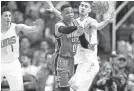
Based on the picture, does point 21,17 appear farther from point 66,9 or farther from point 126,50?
point 66,9

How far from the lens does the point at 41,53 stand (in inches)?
619

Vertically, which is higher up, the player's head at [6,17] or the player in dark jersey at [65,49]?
the player's head at [6,17]

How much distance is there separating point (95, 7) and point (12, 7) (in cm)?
488

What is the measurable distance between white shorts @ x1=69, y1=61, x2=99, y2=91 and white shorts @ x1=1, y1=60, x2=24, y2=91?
3.43ft

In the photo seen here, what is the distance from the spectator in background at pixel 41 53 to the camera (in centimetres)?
1543

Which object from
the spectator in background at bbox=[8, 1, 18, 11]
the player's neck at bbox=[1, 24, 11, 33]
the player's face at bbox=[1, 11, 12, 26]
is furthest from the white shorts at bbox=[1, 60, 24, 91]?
the spectator in background at bbox=[8, 1, 18, 11]

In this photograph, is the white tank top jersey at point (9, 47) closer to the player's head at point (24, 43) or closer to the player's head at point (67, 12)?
the player's head at point (67, 12)

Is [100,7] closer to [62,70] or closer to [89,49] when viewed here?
[89,49]

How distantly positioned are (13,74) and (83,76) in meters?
1.42

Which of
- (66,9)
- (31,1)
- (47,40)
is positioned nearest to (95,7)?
(66,9)

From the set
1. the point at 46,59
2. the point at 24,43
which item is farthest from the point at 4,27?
the point at 24,43

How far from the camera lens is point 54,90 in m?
12.6

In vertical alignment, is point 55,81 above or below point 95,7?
below

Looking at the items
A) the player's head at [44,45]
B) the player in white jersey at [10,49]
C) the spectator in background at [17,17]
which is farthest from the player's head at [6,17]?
the spectator in background at [17,17]
